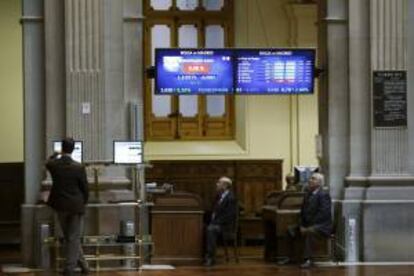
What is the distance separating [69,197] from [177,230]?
10.4 ft

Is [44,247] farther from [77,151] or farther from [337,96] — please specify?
[337,96]

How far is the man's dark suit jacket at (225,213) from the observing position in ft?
59.8

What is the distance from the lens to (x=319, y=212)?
56.9 feet

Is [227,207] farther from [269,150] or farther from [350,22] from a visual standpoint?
[269,150]

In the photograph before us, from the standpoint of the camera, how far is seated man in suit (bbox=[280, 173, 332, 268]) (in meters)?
17.3

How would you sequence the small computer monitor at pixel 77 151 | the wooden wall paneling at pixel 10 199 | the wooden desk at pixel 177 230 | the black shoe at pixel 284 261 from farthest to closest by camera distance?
1. the wooden wall paneling at pixel 10 199
2. the black shoe at pixel 284 261
3. the wooden desk at pixel 177 230
4. the small computer monitor at pixel 77 151

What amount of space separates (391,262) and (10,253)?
303 inches

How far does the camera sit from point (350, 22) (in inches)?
712

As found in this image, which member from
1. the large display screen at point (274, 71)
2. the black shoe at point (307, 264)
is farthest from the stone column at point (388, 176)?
the large display screen at point (274, 71)

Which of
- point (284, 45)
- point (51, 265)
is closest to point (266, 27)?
point (284, 45)

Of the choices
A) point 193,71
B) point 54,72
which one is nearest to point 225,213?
point 193,71

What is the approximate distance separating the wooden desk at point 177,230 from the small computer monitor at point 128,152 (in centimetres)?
125

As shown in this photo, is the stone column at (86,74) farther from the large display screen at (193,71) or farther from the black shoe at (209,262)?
the black shoe at (209,262)

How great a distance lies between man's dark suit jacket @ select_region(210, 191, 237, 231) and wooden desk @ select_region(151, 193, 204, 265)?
0.37 meters
